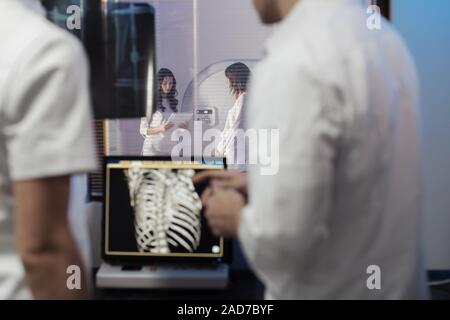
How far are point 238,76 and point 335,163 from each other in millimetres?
1936

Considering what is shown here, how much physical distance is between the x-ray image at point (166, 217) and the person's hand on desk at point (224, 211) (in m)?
1.38

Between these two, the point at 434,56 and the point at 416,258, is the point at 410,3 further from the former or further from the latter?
the point at 416,258

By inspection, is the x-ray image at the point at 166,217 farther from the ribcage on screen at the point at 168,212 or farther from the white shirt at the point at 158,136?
the white shirt at the point at 158,136

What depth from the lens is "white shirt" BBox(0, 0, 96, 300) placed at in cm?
61

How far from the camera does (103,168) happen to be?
224 centimetres

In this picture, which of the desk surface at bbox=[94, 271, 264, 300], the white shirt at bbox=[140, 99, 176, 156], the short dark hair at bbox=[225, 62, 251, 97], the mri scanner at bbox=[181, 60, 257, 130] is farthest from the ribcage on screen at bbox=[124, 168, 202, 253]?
the short dark hair at bbox=[225, 62, 251, 97]

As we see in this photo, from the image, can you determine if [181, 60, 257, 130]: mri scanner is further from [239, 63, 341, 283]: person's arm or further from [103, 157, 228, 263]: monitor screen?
[239, 63, 341, 283]: person's arm

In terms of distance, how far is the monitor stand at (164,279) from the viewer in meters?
2.15

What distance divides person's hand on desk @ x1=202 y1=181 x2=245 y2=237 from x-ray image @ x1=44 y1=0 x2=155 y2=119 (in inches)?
23.9

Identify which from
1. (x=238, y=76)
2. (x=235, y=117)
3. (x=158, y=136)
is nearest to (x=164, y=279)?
(x=158, y=136)

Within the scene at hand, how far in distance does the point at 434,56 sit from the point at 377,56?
209cm

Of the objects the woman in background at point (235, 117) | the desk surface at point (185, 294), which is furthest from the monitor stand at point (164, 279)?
the woman in background at point (235, 117)

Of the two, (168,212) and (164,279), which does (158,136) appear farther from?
(164,279)

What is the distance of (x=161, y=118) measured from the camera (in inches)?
102
